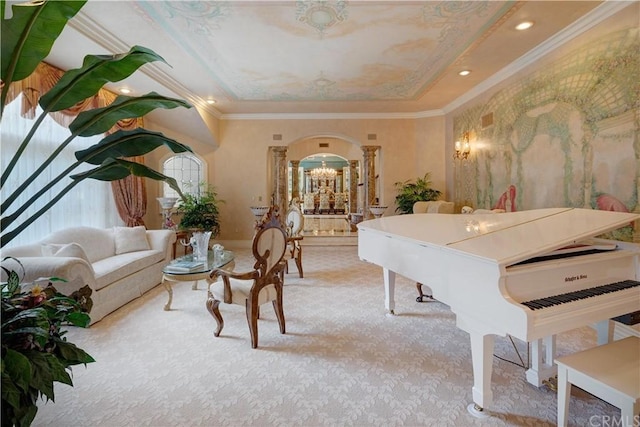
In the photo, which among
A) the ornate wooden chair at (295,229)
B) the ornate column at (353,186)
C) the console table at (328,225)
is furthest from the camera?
the ornate column at (353,186)

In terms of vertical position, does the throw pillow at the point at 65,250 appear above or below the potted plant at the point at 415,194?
below

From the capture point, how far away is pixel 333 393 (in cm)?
195

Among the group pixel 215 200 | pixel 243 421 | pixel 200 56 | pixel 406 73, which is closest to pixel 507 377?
pixel 243 421

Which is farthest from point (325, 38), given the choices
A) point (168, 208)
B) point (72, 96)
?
point (168, 208)

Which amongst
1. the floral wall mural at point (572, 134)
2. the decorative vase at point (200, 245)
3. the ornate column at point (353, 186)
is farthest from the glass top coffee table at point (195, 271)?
the ornate column at point (353, 186)

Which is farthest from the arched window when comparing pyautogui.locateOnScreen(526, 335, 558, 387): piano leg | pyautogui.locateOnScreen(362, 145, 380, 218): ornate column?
pyautogui.locateOnScreen(526, 335, 558, 387): piano leg

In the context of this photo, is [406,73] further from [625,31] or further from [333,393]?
[333,393]

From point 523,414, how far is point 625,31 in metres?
3.62

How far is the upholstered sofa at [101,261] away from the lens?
8.57ft

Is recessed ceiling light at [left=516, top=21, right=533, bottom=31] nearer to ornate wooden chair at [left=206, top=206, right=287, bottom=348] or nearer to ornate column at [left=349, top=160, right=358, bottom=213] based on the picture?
ornate wooden chair at [left=206, top=206, right=287, bottom=348]

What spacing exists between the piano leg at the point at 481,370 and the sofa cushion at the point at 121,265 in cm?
347

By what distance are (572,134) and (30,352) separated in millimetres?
5002

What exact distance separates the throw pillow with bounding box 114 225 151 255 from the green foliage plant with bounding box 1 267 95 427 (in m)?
3.11

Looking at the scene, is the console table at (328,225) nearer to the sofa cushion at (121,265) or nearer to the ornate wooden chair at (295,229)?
the ornate wooden chair at (295,229)
